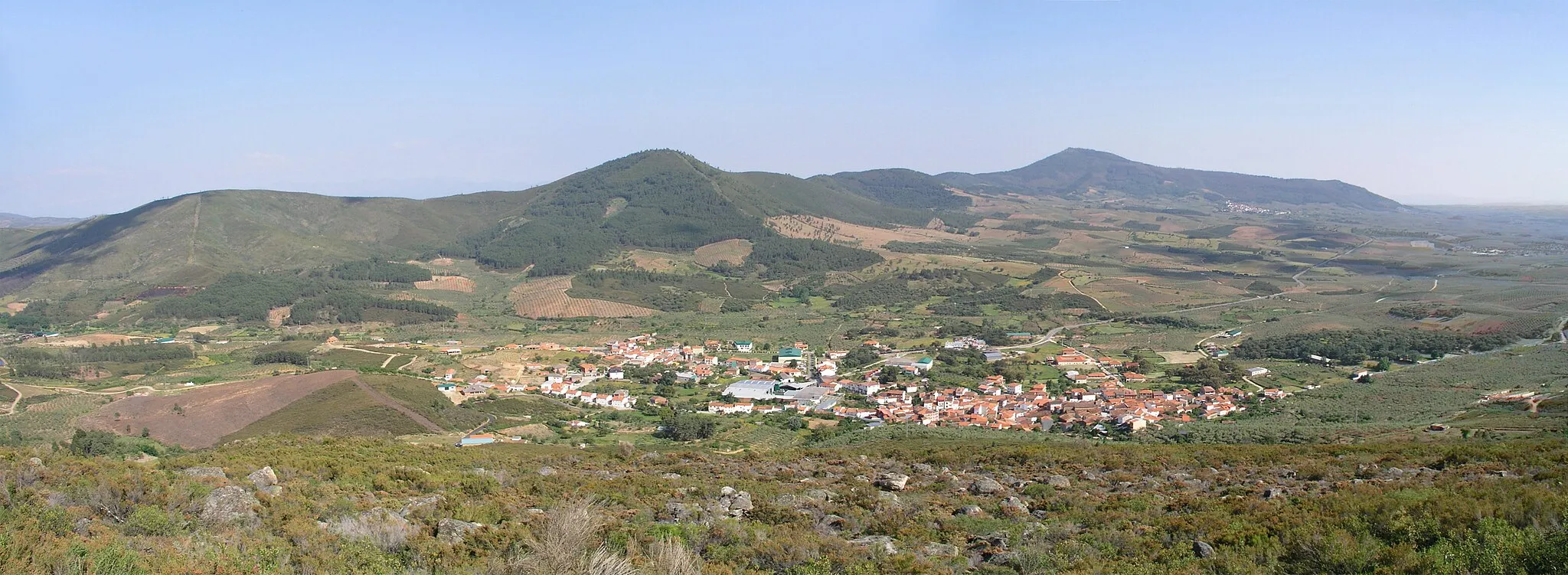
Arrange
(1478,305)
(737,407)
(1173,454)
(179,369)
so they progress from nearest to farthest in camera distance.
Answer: (1173,454)
(737,407)
(179,369)
(1478,305)

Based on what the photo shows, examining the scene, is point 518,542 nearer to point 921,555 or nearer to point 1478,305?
point 921,555

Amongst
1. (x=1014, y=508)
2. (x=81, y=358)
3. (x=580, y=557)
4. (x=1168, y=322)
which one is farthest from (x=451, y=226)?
(x=580, y=557)

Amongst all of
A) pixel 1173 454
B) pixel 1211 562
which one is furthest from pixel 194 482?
pixel 1173 454

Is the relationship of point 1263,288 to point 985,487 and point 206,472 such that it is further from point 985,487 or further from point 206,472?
point 206,472

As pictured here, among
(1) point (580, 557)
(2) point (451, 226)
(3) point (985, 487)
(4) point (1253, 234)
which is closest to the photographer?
(1) point (580, 557)

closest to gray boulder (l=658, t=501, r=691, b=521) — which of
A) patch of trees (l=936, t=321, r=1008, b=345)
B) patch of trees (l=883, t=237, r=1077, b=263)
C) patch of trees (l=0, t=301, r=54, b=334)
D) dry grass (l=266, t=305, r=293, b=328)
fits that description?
patch of trees (l=936, t=321, r=1008, b=345)

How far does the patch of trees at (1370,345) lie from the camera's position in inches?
1768

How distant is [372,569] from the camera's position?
28.7 ft

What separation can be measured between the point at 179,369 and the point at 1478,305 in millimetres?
80825

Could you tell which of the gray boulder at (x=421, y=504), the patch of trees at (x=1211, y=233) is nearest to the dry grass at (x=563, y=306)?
the gray boulder at (x=421, y=504)

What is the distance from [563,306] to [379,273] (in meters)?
27.6

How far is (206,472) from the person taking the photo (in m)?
14.0

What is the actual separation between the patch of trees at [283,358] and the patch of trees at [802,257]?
176ft

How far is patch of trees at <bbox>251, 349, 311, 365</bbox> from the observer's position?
4806 centimetres
